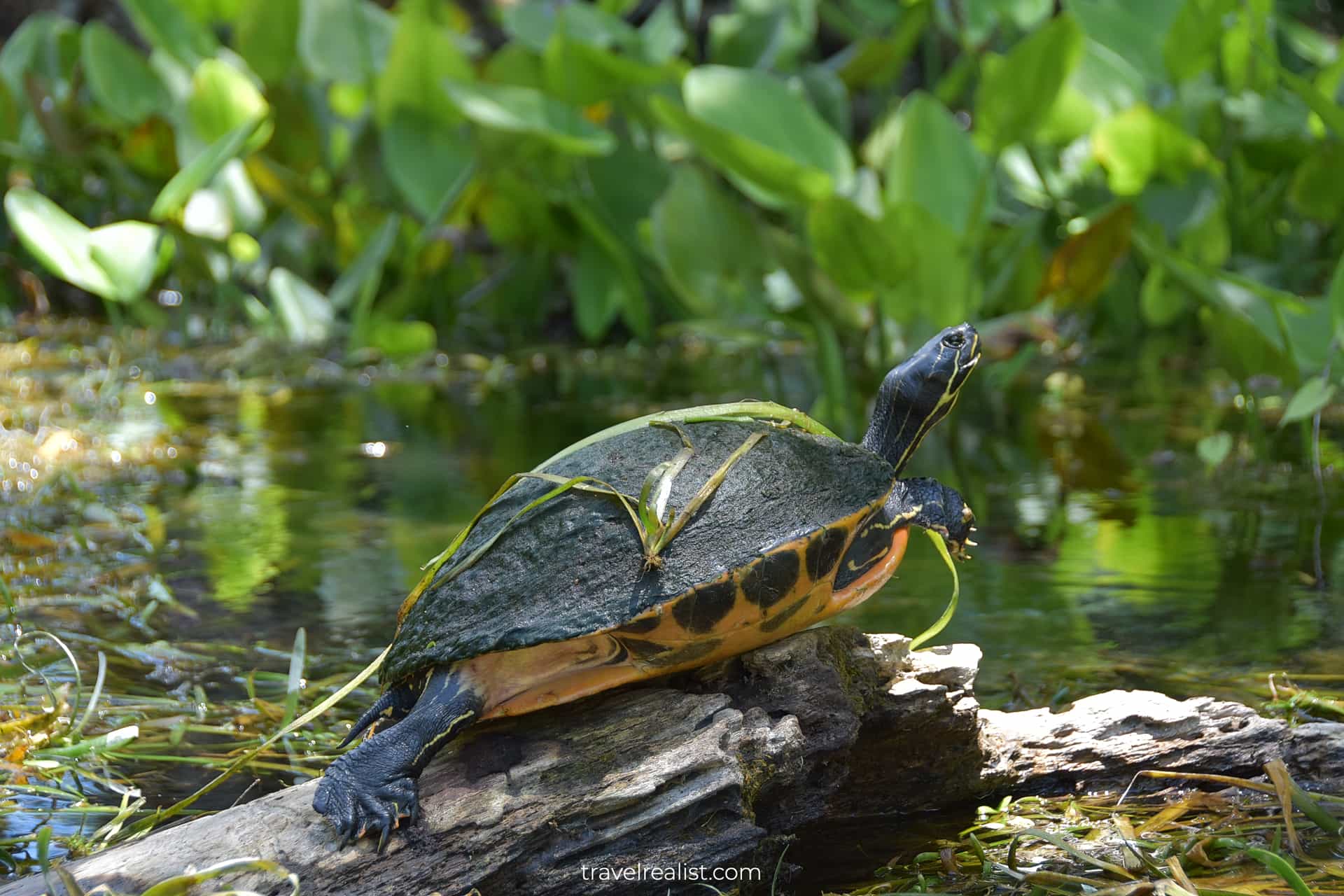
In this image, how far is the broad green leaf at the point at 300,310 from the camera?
6289mm

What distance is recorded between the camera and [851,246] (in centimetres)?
395

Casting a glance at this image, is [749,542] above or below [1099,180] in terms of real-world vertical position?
above

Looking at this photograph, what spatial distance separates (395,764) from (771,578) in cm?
53

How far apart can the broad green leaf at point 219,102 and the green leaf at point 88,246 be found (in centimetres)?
71

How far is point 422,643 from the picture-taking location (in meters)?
1.67

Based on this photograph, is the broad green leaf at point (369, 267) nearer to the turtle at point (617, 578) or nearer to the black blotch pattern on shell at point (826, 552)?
the turtle at point (617, 578)

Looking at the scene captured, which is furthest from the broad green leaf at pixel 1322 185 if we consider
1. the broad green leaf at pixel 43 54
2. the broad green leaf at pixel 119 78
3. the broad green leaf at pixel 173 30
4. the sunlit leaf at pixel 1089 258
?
the broad green leaf at pixel 43 54

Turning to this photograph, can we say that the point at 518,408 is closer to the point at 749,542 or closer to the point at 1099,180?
the point at 1099,180

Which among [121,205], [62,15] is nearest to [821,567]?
[121,205]

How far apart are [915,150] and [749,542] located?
2.70 m

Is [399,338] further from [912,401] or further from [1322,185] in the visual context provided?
[912,401]

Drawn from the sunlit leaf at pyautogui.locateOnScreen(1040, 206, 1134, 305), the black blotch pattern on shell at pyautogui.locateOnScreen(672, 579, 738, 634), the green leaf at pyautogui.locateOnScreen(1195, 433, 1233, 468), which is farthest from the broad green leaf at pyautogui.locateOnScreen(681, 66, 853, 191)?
the black blotch pattern on shell at pyautogui.locateOnScreen(672, 579, 738, 634)

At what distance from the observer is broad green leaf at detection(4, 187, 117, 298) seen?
4945 mm

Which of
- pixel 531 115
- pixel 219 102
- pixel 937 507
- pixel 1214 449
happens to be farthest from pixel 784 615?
pixel 219 102
